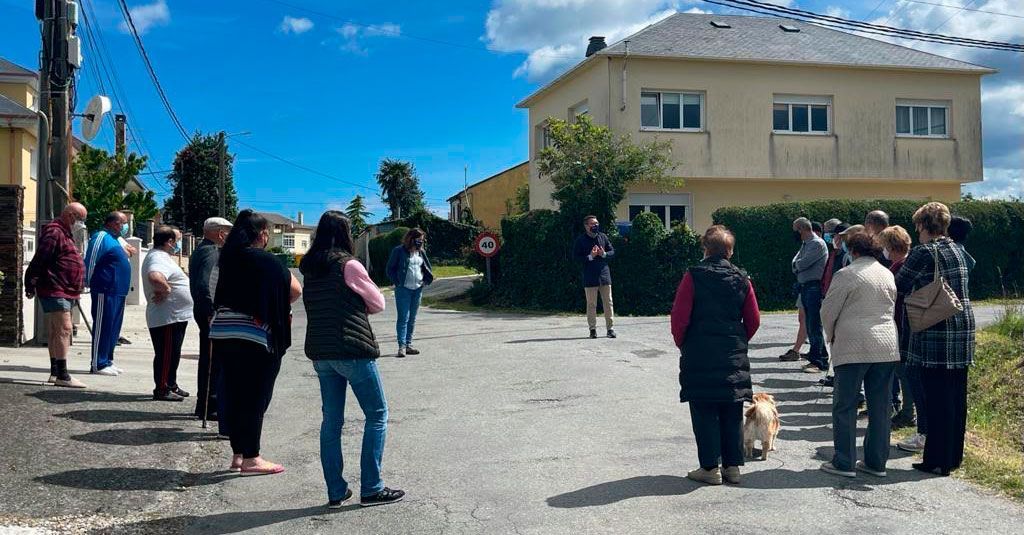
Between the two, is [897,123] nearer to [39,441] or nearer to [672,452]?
[672,452]

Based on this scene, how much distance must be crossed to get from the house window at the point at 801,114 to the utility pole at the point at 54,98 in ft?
71.3

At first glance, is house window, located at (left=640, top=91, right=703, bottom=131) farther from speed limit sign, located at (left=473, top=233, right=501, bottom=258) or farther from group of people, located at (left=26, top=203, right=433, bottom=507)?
group of people, located at (left=26, top=203, right=433, bottom=507)

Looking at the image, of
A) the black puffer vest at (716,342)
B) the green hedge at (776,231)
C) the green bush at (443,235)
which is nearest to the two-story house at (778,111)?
the green hedge at (776,231)

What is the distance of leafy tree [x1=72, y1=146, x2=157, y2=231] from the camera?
103ft

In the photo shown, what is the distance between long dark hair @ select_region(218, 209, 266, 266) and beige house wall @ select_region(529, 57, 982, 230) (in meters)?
21.4

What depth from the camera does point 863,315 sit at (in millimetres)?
6246

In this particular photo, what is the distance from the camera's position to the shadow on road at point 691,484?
5727mm

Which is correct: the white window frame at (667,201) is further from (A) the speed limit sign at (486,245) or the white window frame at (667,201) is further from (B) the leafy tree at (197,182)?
(B) the leafy tree at (197,182)

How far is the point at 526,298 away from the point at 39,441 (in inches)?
594

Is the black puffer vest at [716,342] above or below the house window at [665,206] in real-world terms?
below

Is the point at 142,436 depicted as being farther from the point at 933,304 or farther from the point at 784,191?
the point at 784,191

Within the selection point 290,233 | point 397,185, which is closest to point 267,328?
point 397,185

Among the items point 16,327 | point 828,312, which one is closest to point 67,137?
point 16,327

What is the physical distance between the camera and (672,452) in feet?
22.8
